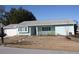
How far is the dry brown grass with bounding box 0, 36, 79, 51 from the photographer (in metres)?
13.3

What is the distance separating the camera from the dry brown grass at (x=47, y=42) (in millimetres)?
13273

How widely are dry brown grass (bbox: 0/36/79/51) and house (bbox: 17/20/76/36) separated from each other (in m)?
0.27

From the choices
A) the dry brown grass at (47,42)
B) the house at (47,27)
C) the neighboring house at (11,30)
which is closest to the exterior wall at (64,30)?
the house at (47,27)

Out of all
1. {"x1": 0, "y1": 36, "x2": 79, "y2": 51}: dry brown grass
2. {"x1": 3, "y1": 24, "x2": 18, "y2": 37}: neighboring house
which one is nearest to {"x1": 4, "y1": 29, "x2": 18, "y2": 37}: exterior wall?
{"x1": 3, "y1": 24, "x2": 18, "y2": 37}: neighboring house

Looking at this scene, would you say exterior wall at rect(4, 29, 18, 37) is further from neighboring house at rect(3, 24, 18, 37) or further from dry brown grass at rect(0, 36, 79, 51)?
dry brown grass at rect(0, 36, 79, 51)

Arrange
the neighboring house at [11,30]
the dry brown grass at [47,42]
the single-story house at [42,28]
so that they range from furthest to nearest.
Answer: the single-story house at [42,28]
the neighboring house at [11,30]
the dry brown grass at [47,42]

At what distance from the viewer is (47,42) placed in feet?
44.2

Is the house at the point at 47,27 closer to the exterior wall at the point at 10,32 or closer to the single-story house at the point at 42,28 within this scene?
the single-story house at the point at 42,28

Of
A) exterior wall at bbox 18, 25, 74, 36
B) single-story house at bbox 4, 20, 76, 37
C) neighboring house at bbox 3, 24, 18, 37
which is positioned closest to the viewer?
neighboring house at bbox 3, 24, 18, 37

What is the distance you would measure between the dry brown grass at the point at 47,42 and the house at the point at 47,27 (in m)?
0.27
